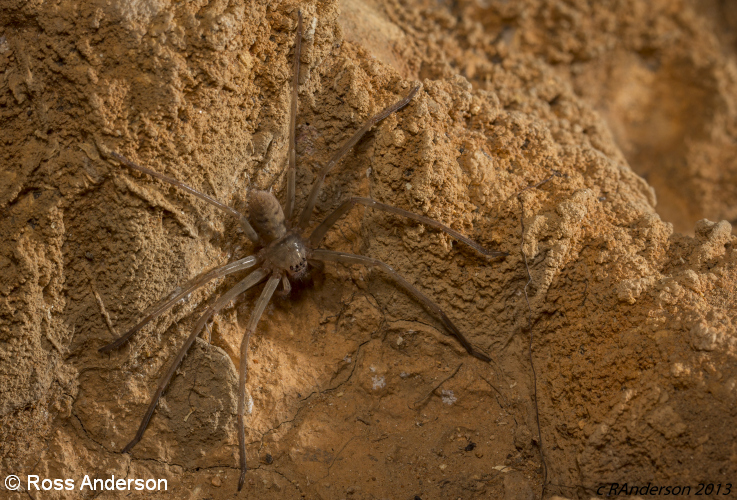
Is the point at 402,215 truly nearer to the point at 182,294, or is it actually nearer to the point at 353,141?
the point at 353,141

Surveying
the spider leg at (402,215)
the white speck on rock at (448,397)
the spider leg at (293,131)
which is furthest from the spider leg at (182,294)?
the white speck on rock at (448,397)

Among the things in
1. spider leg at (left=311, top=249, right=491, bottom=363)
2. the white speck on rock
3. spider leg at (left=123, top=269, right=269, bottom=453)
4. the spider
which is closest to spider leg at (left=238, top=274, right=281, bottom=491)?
the spider

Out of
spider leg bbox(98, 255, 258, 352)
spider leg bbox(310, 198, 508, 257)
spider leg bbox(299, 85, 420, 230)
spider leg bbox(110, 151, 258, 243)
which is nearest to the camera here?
spider leg bbox(110, 151, 258, 243)

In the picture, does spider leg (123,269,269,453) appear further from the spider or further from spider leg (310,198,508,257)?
spider leg (310,198,508,257)

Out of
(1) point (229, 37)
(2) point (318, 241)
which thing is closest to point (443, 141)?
(2) point (318, 241)

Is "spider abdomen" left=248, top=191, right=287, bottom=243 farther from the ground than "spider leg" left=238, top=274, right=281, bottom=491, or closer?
farther from the ground

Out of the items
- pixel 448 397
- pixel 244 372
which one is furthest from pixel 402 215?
pixel 244 372

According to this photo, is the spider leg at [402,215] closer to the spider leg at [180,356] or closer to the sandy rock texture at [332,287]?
the sandy rock texture at [332,287]
